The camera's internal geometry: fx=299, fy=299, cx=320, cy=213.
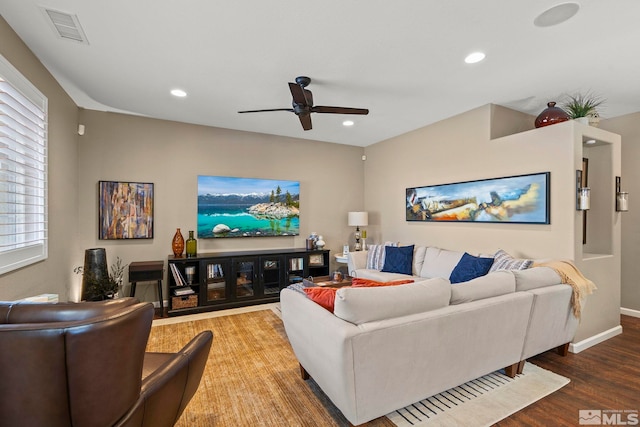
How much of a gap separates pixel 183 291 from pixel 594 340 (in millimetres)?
4702

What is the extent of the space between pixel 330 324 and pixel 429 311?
2.13 feet

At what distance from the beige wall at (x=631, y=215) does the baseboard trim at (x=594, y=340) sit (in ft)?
3.21

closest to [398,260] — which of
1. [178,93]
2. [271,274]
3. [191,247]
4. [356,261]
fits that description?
[356,261]

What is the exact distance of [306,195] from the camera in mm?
5375

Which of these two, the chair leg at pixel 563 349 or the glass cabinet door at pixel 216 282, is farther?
the glass cabinet door at pixel 216 282

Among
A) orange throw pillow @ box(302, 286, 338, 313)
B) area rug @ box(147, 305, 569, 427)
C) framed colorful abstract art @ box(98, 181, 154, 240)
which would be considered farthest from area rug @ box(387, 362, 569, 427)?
framed colorful abstract art @ box(98, 181, 154, 240)

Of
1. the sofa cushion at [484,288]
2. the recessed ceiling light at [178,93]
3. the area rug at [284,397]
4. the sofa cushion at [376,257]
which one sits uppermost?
the recessed ceiling light at [178,93]

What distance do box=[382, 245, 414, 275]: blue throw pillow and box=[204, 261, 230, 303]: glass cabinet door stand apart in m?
2.29

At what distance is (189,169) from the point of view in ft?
14.7

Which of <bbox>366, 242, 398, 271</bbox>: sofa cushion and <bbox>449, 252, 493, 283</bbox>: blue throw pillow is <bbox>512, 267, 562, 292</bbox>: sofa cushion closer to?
<bbox>449, 252, 493, 283</bbox>: blue throw pillow

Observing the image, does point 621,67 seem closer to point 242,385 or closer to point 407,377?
point 407,377

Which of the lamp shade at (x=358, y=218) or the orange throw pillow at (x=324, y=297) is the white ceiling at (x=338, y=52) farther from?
the lamp shade at (x=358, y=218)

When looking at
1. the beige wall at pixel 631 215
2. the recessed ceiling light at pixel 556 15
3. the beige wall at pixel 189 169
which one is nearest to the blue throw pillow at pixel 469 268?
the recessed ceiling light at pixel 556 15

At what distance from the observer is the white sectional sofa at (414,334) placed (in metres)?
1.64
